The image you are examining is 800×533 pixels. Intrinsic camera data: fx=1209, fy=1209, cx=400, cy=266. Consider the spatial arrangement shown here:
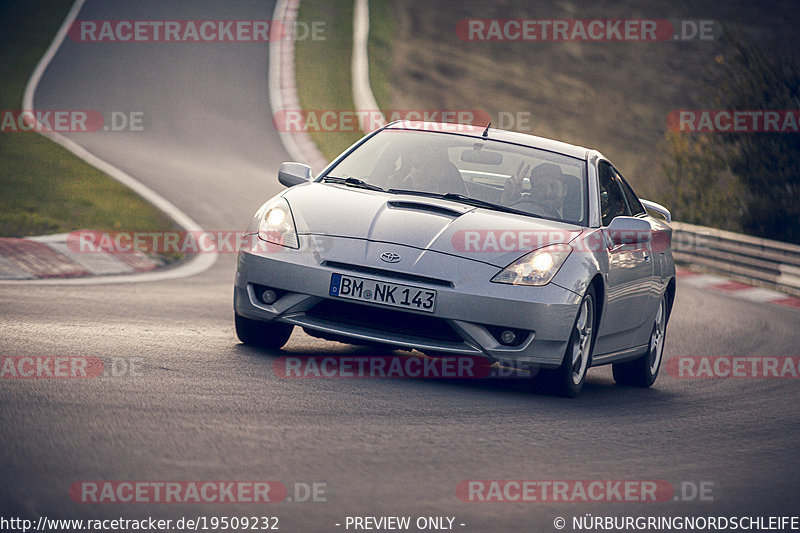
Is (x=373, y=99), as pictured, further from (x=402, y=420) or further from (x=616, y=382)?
(x=402, y=420)

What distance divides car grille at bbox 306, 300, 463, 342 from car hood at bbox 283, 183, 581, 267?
0.39m

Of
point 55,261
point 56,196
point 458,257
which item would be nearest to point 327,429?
point 458,257

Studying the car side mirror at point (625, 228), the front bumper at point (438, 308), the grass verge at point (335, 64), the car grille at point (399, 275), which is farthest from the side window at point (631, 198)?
the grass verge at point (335, 64)

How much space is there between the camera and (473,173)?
7.86 metres

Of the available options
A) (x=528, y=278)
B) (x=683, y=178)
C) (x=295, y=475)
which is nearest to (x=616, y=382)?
(x=528, y=278)

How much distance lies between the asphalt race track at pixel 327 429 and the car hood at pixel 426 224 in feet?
2.62

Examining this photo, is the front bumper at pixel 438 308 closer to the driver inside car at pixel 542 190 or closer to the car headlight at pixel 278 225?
the car headlight at pixel 278 225

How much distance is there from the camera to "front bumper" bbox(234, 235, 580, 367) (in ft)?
21.4

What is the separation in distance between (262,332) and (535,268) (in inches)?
67.7

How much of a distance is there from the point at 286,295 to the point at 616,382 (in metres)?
3.01

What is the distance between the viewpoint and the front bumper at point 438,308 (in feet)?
21.4

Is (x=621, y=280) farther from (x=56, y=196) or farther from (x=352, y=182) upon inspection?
(x=56, y=196)

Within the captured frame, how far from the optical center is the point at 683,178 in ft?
73.3

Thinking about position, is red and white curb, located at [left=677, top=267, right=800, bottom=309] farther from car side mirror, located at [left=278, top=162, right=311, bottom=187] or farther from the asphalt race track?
car side mirror, located at [left=278, top=162, right=311, bottom=187]
